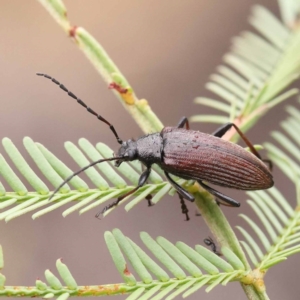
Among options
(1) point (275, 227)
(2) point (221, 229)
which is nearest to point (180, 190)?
(2) point (221, 229)

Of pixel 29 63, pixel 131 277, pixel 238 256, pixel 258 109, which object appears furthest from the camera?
pixel 29 63

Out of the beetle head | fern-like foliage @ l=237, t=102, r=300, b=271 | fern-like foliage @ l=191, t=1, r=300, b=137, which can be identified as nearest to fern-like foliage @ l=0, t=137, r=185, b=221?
fern-like foliage @ l=237, t=102, r=300, b=271

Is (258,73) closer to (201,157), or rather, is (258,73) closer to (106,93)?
(201,157)

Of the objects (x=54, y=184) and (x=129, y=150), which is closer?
(x=54, y=184)

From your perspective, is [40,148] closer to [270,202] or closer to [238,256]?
[238,256]

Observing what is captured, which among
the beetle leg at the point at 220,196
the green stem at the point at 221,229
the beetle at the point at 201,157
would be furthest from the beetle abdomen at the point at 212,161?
the green stem at the point at 221,229

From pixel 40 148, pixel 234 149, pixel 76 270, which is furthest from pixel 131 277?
pixel 76 270

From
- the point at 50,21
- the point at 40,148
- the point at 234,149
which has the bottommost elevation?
the point at 234,149
